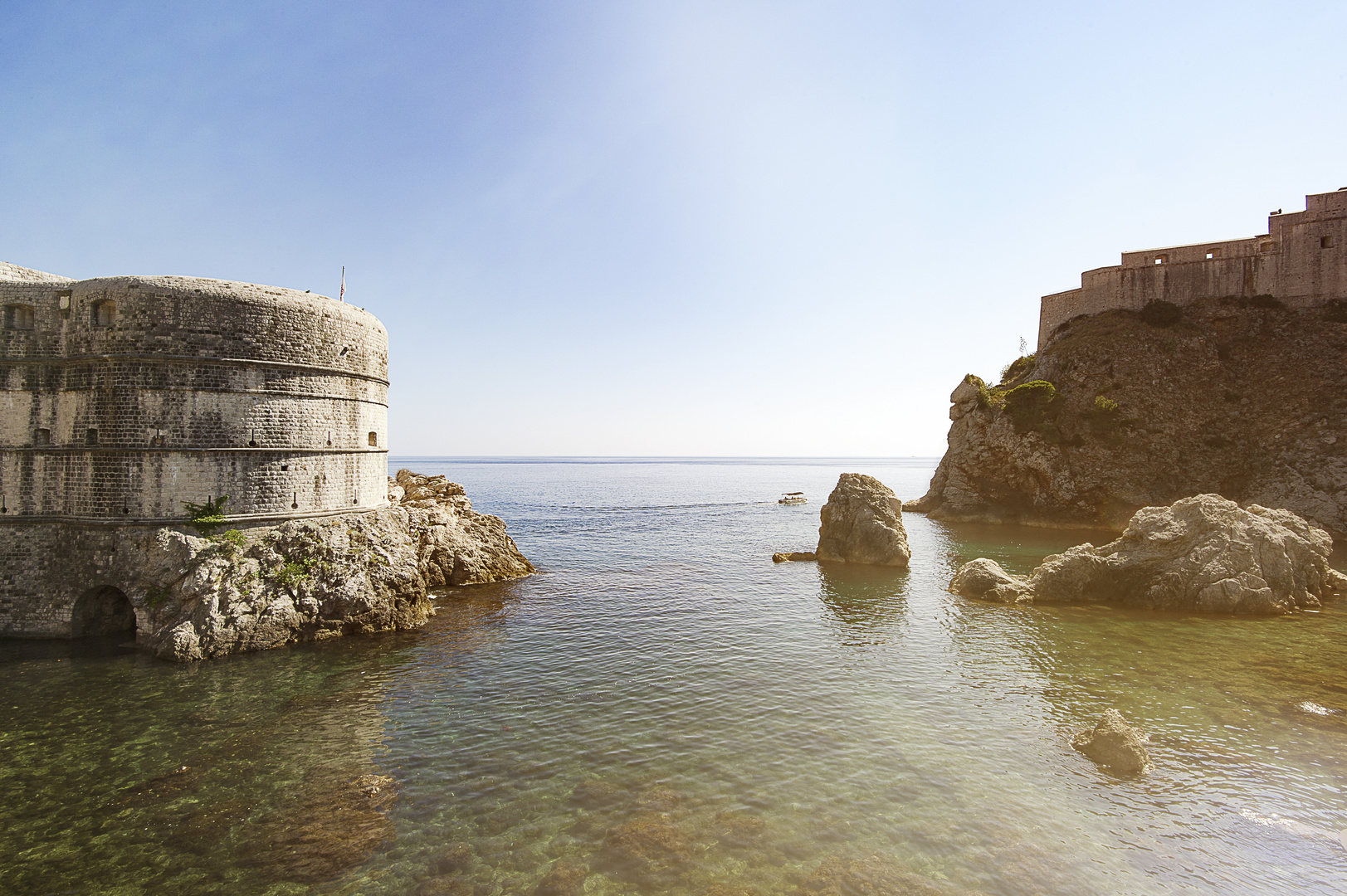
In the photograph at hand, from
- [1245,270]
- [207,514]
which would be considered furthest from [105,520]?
[1245,270]

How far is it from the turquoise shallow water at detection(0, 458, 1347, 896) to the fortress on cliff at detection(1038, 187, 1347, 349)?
121 ft

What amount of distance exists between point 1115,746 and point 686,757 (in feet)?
29.9

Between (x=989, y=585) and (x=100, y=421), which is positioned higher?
(x=100, y=421)

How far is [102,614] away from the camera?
19.9 m

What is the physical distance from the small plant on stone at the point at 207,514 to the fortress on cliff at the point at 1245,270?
6243cm

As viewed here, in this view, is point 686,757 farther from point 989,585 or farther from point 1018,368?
point 1018,368

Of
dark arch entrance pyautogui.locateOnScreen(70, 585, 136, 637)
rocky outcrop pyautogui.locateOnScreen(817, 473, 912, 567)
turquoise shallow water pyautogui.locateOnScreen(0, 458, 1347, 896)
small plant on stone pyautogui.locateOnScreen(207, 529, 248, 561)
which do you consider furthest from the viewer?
rocky outcrop pyautogui.locateOnScreen(817, 473, 912, 567)

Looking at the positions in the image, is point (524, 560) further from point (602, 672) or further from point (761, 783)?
point (761, 783)

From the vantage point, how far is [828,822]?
10.6 meters

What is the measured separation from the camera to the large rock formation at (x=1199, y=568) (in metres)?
22.8

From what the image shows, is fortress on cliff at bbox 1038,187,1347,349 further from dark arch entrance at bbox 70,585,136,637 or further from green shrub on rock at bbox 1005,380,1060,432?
dark arch entrance at bbox 70,585,136,637

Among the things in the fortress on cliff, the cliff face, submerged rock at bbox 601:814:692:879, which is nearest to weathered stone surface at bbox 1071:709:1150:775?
submerged rock at bbox 601:814:692:879

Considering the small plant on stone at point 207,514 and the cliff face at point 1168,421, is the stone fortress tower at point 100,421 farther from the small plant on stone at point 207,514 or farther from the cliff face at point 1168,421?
the cliff face at point 1168,421

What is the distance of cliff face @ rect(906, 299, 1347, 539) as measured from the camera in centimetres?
3744
